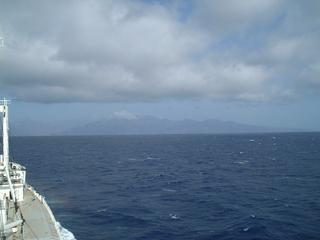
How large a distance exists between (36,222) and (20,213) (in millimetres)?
3792

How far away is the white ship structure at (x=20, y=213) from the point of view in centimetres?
3344

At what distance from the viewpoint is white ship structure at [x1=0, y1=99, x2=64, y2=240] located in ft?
110

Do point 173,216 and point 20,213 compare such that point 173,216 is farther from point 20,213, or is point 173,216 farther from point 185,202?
point 20,213

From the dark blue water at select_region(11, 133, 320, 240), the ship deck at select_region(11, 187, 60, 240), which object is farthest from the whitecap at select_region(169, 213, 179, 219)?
the ship deck at select_region(11, 187, 60, 240)

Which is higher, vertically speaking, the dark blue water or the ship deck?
the ship deck

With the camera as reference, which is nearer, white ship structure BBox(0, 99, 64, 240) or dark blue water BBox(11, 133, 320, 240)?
white ship structure BBox(0, 99, 64, 240)

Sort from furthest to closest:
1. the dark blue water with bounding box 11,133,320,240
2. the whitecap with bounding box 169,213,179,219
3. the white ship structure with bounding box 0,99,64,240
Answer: the whitecap with bounding box 169,213,179,219
the dark blue water with bounding box 11,133,320,240
the white ship structure with bounding box 0,99,64,240

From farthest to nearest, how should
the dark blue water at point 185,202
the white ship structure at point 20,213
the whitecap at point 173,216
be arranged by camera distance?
the whitecap at point 173,216
the dark blue water at point 185,202
the white ship structure at point 20,213

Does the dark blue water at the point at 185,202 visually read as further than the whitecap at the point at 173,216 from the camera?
No

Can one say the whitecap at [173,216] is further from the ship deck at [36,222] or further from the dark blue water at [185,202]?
the ship deck at [36,222]

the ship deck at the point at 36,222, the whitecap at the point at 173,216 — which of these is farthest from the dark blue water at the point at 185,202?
the ship deck at the point at 36,222

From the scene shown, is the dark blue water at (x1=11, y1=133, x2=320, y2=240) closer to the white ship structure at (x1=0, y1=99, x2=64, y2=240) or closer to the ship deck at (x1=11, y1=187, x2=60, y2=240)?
the ship deck at (x1=11, y1=187, x2=60, y2=240)

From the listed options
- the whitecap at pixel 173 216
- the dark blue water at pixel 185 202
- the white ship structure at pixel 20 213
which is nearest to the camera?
Result: the white ship structure at pixel 20 213

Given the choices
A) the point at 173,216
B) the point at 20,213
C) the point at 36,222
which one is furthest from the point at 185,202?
the point at 36,222
